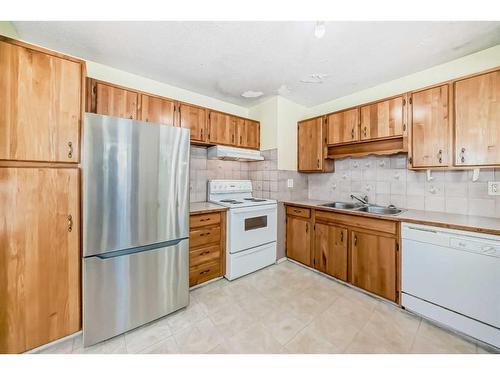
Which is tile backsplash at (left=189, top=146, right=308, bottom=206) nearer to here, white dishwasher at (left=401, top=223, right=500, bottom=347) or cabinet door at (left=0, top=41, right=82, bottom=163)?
cabinet door at (left=0, top=41, right=82, bottom=163)

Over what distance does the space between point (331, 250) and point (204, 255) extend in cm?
153

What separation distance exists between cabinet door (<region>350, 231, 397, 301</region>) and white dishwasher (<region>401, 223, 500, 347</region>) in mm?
101

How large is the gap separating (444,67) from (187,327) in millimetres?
A: 3526

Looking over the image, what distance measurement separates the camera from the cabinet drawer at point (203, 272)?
2172mm

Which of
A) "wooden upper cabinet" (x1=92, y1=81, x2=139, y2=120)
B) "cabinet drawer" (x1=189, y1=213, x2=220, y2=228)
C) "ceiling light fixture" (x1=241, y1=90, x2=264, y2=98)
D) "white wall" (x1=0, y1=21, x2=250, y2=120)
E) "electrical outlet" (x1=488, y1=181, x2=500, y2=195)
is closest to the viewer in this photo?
"electrical outlet" (x1=488, y1=181, x2=500, y2=195)

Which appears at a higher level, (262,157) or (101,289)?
(262,157)

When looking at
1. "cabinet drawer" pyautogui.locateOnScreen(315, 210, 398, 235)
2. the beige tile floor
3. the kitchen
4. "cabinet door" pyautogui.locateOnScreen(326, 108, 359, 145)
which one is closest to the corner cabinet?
"cabinet door" pyautogui.locateOnScreen(326, 108, 359, 145)

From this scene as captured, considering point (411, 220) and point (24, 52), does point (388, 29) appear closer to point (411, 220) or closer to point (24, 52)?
point (411, 220)

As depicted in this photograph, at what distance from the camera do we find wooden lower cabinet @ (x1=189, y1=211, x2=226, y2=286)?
7.11 ft

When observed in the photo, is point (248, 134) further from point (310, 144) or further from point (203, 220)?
point (203, 220)

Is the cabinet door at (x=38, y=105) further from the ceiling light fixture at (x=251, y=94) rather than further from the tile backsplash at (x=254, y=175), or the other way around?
the ceiling light fixture at (x=251, y=94)

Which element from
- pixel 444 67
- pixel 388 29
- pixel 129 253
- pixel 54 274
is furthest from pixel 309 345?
pixel 444 67
